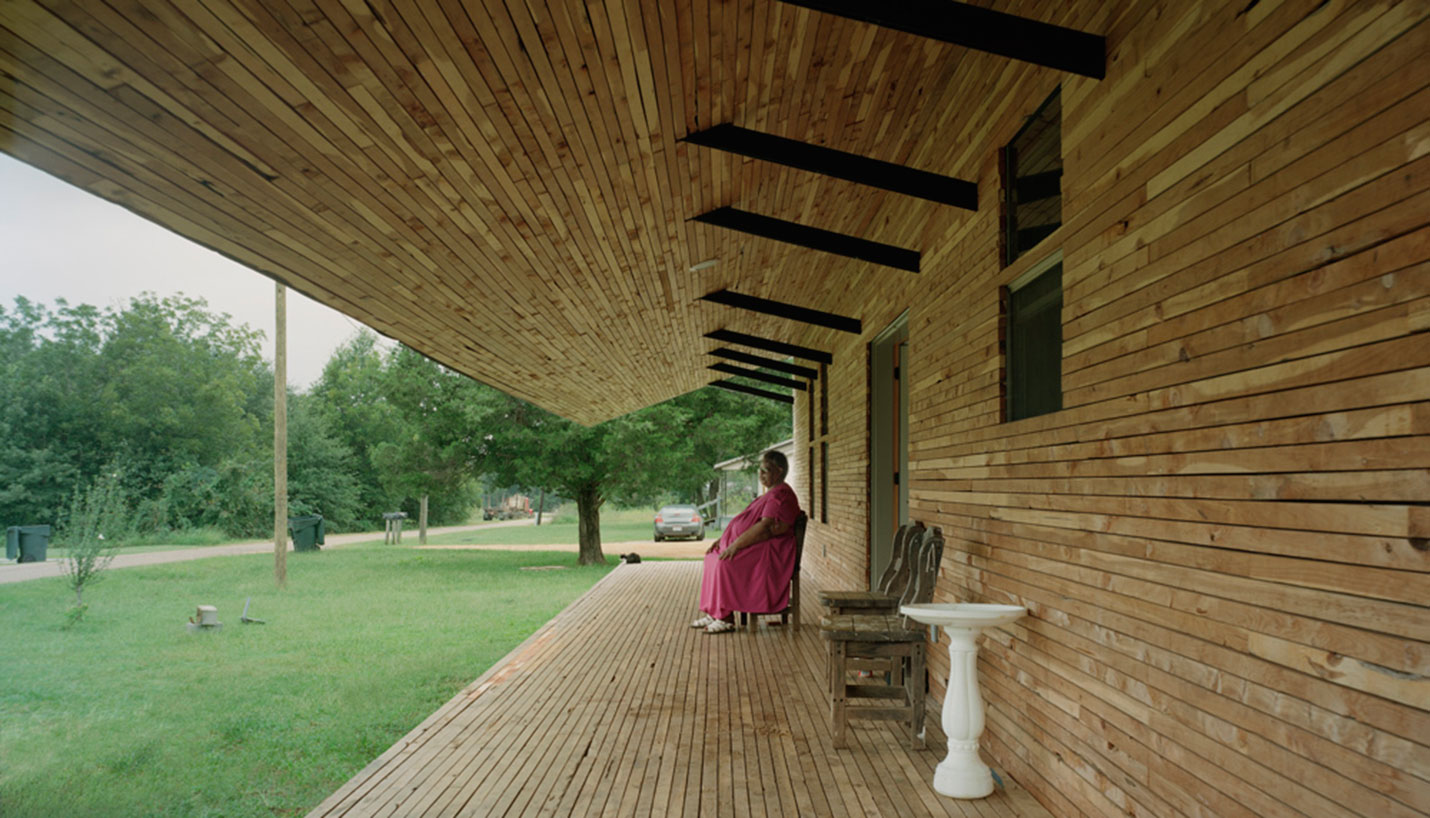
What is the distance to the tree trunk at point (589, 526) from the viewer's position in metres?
19.4

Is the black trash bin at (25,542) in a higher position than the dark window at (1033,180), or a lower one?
lower

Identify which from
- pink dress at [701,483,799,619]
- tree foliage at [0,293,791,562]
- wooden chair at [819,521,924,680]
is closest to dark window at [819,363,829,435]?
pink dress at [701,483,799,619]

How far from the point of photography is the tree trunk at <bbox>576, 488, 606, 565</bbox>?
19.4 metres

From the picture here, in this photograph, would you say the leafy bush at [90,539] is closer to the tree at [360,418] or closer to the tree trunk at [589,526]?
the tree trunk at [589,526]

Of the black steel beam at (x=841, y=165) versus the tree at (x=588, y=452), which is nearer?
the black steel beam at (x=841, y=165)

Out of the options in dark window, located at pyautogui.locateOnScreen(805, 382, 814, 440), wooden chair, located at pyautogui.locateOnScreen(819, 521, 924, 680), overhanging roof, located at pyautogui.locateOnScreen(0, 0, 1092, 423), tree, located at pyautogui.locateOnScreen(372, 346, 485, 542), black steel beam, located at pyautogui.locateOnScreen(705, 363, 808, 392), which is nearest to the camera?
overhanging roof, located at pyautogui.locateOnScreen(0, 0, 1092, 423)

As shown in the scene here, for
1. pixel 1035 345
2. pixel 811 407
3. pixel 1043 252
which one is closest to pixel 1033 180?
pixel 1043 252

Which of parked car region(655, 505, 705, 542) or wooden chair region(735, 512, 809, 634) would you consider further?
parked car region(655, 505, 705, 542)

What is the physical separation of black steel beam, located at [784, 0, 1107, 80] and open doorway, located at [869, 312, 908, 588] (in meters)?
4.13

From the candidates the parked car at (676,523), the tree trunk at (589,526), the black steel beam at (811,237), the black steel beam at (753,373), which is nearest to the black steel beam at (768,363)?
the black steel beam at (753,373)

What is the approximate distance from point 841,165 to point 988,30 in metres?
1.55

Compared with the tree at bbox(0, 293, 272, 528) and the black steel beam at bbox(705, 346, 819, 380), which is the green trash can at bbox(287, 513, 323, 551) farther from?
the black steel beam at bbox(705, 346, 819, 380)

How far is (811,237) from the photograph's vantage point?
552 centimetres

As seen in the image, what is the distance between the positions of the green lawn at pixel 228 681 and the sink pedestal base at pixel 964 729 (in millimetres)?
3938
